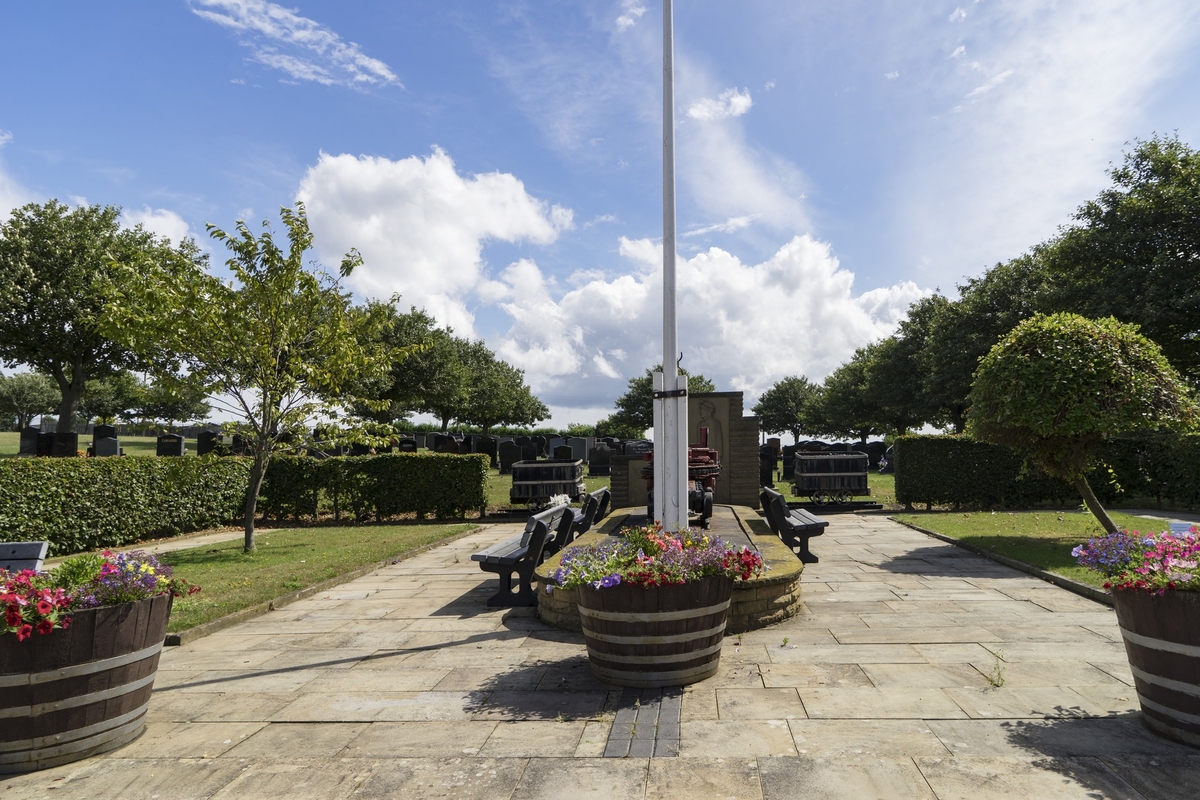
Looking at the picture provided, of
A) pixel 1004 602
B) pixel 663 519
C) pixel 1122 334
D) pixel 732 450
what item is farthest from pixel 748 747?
pixel 732 450

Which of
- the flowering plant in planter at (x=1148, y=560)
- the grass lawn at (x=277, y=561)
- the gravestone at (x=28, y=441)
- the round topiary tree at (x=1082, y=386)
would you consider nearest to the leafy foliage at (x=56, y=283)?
the gravestone at (x=28, y=441)

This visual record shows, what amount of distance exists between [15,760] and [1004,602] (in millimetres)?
7929

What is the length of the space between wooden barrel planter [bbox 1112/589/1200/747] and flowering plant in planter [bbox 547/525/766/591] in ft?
6.96

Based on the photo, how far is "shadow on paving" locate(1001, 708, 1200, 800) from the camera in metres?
3.27

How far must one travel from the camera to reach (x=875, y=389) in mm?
39906

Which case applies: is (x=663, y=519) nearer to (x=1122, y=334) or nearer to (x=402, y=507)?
(x=1122, y=334)

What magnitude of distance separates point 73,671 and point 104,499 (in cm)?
1053

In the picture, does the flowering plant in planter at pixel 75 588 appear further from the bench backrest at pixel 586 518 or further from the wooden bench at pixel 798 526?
the wooden bench at pixel 798 526

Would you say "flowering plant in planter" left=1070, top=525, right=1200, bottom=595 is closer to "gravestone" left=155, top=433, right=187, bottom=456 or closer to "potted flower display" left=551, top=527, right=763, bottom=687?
"potted flower display" left=551, top=527, right=763, bottom=687

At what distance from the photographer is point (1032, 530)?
12664mm

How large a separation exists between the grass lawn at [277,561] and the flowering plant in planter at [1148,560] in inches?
278

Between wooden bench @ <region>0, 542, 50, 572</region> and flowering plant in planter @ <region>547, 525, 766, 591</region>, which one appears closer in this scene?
flowering plant in planter @ <region>547, 525, 766, 591</region>

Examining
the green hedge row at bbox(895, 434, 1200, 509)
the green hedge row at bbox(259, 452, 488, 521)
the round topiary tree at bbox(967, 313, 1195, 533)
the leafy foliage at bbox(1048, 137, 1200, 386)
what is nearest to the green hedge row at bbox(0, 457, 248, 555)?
the green hedge row at bbox(259, 452, 488, 521)

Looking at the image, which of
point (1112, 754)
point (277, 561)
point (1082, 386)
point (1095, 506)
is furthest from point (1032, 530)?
point (277, 561)
